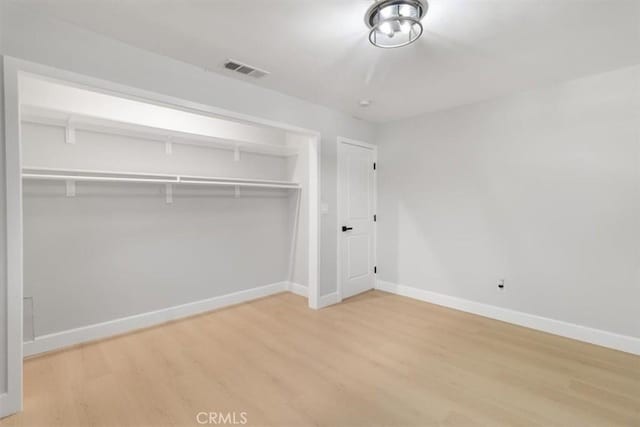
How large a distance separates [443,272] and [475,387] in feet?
6.35

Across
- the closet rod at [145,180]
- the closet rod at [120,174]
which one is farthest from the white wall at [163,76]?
the closet rod at [120,174]

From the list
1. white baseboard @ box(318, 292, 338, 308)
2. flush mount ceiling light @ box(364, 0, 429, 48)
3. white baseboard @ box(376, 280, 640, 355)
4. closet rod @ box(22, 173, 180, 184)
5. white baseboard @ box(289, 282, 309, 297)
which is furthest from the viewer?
white baseboard @ box(289, 282, 309, 297)

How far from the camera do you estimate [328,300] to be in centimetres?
404

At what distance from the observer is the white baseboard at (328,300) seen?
395 cm

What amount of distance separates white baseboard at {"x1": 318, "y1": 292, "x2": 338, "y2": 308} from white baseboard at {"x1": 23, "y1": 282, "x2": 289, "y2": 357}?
974mm

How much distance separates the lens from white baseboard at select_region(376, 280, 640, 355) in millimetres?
2818

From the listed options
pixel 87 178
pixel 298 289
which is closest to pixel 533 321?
pixel 298 289

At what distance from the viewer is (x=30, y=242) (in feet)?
8.80

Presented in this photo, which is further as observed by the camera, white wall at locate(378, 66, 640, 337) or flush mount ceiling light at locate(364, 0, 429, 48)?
white wall at locate(378, 66, 640, 337)

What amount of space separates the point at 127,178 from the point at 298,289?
8.84 ft

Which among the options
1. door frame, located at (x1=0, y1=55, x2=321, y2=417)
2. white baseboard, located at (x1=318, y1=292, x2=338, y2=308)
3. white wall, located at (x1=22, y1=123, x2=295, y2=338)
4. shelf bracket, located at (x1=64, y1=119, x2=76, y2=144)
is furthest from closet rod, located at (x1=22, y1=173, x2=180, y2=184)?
white baseboard, located at (x1=318, y1=292, x2=338, y2=308)

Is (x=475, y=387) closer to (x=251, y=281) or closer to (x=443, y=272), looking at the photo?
(x=443, y=272)

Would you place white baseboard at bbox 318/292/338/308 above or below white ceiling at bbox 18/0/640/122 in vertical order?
below

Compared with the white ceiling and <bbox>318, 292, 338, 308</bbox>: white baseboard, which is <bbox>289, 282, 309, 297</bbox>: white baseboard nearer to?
<bbox>318, 292, 338, 308</bbox>: white baseboard
